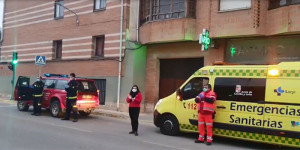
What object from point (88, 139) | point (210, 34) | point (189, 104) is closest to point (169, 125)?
point (189, 104)

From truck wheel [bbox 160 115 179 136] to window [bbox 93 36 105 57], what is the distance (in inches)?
380

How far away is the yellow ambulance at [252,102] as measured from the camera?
27.7 ft

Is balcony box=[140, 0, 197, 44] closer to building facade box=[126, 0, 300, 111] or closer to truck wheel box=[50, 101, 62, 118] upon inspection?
building facade box=[126, 0, 300, 111]

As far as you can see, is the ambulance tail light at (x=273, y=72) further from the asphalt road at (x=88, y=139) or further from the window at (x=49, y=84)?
the window at (x=49, y=84)

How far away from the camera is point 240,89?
9180 millimetres

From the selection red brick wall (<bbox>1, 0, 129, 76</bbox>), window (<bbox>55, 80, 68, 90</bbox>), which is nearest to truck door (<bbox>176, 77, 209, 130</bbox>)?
window (<bbox>55, 80, 68, 90</bbox>)

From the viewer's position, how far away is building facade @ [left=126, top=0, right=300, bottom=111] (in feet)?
43.0

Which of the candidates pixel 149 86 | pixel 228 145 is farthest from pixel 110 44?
pixel 228 145

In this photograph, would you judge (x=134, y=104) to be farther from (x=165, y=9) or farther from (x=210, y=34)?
(x=165, y=9)

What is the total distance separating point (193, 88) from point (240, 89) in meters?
1.55

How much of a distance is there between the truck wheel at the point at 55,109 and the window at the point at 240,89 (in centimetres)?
707

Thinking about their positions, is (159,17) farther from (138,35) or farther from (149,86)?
(149,86)

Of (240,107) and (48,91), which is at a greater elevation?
(48,91)

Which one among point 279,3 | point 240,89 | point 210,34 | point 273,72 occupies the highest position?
point 279,3
